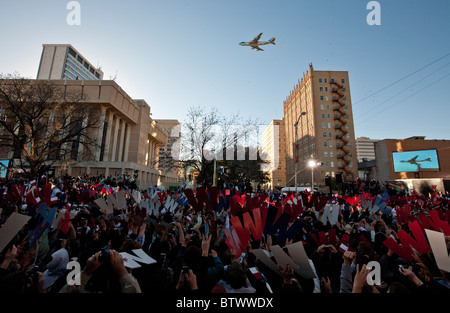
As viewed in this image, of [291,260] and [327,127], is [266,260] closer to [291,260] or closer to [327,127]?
[291,260]

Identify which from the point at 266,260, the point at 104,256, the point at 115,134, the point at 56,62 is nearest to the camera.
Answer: the point at 104,256

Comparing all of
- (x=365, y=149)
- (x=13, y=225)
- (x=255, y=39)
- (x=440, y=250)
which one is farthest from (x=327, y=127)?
(x=365, y=149)

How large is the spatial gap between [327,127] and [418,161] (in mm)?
22389

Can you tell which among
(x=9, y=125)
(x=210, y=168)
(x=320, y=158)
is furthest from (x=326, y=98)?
(x=9, y=125)

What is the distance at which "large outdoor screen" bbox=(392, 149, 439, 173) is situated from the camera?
38281mm

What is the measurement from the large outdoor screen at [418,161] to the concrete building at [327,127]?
14701mm

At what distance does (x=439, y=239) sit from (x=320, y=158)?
5750 cm

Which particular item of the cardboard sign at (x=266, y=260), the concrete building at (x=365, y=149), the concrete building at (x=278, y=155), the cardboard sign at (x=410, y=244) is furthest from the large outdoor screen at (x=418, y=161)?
the concrete building at (x=365, y=149)

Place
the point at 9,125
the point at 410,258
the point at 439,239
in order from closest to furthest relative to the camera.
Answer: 1. the point at 439,239
2. the point at 410,258
3. the point at 9,125

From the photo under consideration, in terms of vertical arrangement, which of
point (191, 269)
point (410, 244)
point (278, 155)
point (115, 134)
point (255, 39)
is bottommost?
point (191, 269)

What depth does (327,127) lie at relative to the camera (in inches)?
2282

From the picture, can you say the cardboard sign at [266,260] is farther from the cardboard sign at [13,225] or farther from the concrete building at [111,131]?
the concrete building at [111,131]
